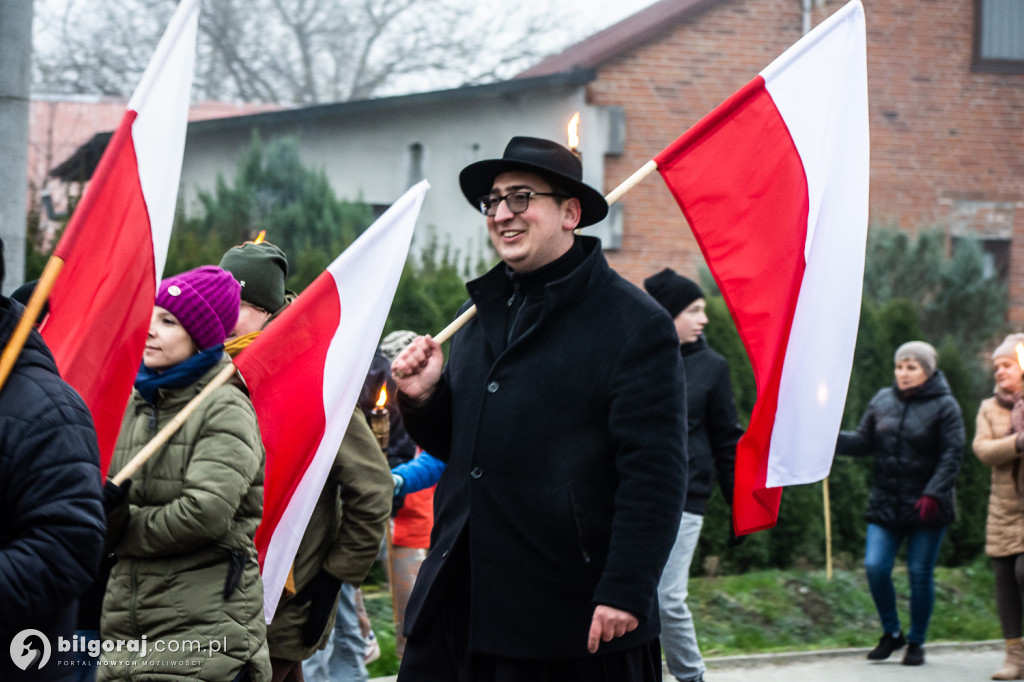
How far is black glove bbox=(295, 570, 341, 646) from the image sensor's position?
4461 millimetres

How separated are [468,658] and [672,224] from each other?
1290cm

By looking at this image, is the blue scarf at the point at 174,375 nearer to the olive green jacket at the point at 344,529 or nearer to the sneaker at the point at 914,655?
the olive green jacket at the point at 344,529

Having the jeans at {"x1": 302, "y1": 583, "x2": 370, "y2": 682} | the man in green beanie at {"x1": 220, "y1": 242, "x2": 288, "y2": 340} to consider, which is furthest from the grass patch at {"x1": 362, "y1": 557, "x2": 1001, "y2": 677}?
the man in green beanie at {"x1": 220, "y1": 242, "x2": 288, "y2": 340}

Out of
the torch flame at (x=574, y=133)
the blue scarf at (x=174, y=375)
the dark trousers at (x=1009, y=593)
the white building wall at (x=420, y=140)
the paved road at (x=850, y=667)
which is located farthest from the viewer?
the white building wall at (x=420, y=140)

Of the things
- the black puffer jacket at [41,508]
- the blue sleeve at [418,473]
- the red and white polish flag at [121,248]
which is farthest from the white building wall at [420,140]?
the black puffer jacket at [41,508]

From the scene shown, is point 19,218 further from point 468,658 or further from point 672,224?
point 672,224

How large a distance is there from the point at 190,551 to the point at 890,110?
1496 centimetres

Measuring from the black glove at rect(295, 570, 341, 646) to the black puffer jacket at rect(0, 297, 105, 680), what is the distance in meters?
1.89

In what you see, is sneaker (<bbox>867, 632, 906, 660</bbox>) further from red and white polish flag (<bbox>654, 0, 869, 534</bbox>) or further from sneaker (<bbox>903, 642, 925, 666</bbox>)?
red and white polish flag (<bbox>654, 0, 869, 534</bbox>)

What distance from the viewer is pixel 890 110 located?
17000 millimetres

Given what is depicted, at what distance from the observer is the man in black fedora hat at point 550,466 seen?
3.35 meters

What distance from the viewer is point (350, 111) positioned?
1612 centimetres

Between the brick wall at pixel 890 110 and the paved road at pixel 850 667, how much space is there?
316 inches

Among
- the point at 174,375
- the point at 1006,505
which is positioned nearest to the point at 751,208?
the point at 174,375
